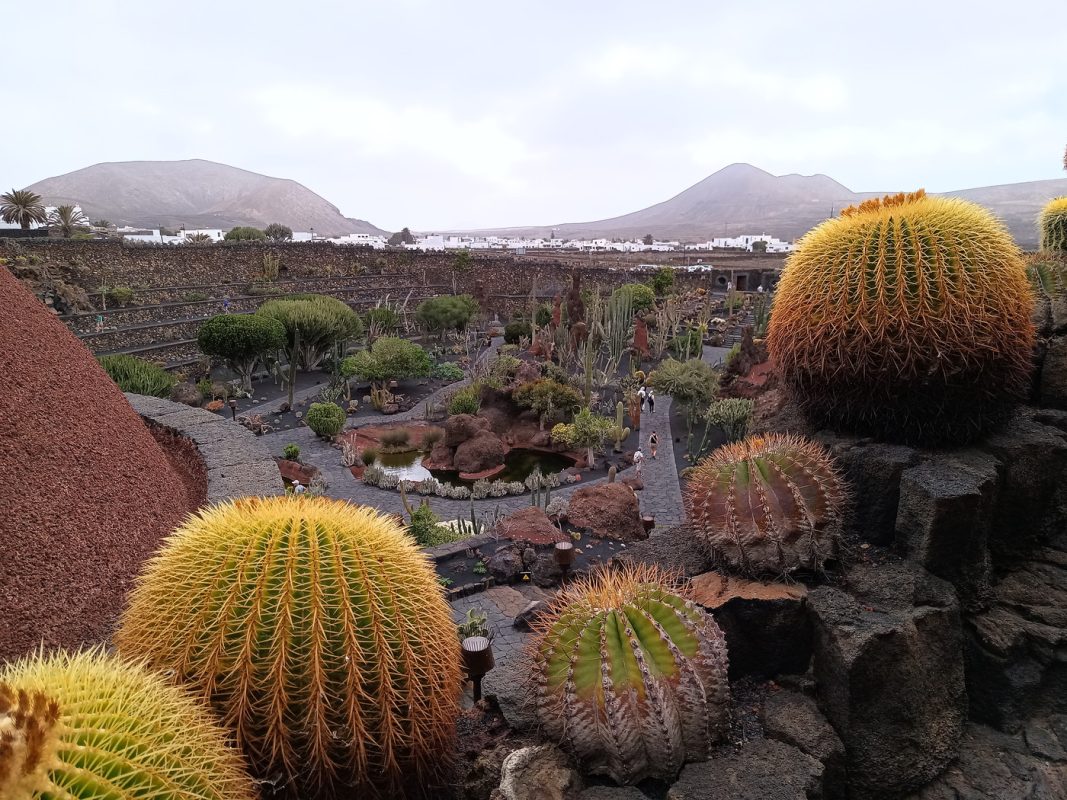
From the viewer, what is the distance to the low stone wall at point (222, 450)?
17.8 feet

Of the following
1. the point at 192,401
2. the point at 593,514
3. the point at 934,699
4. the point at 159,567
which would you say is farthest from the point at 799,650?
the point at 192,401

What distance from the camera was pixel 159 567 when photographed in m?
2.37

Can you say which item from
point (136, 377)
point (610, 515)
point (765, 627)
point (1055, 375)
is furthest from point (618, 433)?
point (765, 627)

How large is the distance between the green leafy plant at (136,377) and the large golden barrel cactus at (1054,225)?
48.7 ft

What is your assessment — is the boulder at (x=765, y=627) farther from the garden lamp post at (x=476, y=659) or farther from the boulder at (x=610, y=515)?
the boulder at (x=610, y=515)

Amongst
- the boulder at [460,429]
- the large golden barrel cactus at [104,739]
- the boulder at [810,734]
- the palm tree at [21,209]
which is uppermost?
the palm tree at [21,209]

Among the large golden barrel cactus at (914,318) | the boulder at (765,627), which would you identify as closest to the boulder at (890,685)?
the boulder at (765,627)

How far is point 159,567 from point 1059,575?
4171mm

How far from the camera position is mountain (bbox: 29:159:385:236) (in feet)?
447

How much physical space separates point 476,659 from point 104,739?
2.45m

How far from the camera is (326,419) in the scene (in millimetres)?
14000

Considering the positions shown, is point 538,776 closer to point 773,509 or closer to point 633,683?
point 633,683

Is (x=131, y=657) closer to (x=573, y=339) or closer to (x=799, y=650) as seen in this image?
(x=799, y=650)

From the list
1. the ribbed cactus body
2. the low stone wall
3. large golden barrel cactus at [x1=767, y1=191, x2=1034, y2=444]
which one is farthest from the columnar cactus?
the low stone wall
